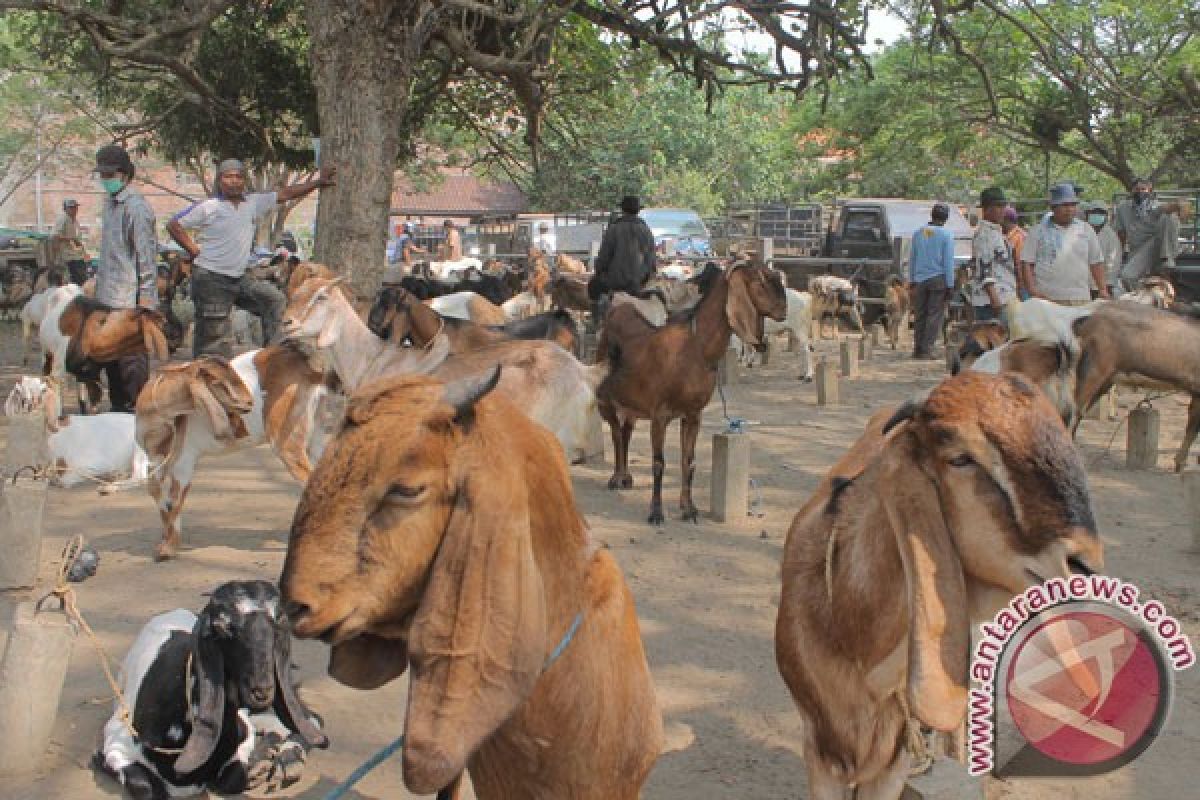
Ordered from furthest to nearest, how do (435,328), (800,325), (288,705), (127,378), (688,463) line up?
(800,325) → (127,378) → (435,328) → (688,463) → (288,705)

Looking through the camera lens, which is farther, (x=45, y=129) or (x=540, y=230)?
(x=45, y=129)

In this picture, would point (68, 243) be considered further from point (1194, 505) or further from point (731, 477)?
point (1194, 505)

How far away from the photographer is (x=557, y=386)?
699 centimetres

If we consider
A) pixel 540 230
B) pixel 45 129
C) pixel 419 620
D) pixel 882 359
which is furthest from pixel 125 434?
pixel 45 129

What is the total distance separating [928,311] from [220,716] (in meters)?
13.9

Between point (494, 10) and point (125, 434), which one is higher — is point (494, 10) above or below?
above

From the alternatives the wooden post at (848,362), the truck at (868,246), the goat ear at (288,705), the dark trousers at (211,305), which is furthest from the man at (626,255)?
the goat ear at (288,705)

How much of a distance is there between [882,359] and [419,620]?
15.9 metres

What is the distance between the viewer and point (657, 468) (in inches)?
331

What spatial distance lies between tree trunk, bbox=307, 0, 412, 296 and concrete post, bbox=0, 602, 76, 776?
629cm

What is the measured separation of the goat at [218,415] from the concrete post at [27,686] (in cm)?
269

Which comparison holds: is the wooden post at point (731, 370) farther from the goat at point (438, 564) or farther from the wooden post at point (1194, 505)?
the goat at point (438, 564)

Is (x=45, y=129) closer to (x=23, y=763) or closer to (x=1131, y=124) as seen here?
(x=1131, y=124)

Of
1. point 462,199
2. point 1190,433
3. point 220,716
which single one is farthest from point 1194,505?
point 462,199
